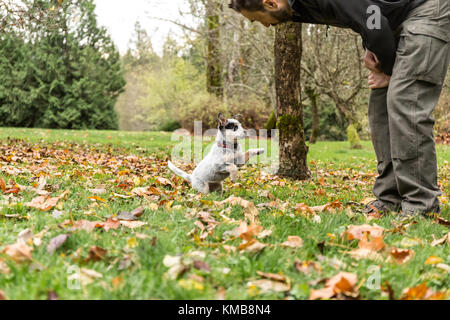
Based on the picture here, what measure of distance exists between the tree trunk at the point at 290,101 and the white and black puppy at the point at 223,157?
5.20ft

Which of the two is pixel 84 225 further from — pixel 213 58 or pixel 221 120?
pixel 213 58

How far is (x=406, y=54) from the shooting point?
2.74 meters

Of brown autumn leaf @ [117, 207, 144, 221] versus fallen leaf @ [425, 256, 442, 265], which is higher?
brown autumn leaf @ [117, 207, 144, 221]

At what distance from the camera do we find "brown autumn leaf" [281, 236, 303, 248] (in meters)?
2.05

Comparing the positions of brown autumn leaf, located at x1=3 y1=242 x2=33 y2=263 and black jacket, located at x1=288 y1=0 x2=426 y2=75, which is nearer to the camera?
brown autumn leaf, located at x1=3 y1=242 x2=33 y2=263

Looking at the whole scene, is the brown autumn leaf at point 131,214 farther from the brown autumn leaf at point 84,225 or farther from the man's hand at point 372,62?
the man's hand at point 372,62

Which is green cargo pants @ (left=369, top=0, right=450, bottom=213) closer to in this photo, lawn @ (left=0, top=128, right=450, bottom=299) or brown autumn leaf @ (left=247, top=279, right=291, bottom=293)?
lawn @ (left=0, top=128, right=450, bottom=299)

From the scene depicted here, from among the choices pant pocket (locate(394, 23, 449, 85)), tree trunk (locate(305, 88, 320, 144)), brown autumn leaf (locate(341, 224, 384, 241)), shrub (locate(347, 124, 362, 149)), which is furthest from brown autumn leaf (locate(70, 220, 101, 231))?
tree trunk (locate(305, 88, 320, 144))

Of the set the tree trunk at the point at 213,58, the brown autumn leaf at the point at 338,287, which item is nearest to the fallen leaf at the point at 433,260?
the brown autumn leaf at the point at 338,287

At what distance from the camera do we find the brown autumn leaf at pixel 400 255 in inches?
75.4

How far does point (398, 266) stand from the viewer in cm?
183

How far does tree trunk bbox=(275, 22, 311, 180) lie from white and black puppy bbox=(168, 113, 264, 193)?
1586mm

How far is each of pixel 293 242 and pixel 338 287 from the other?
52 centimetres
